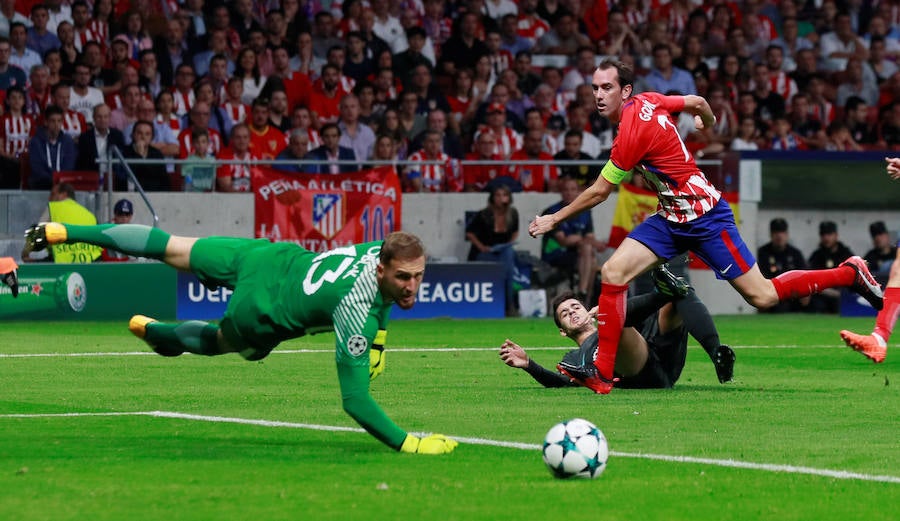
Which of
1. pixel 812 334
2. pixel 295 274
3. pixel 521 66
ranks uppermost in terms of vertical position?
pixel 521 66

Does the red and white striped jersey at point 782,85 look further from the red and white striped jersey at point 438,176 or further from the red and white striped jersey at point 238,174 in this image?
the red and white striped jersey at point 238,174

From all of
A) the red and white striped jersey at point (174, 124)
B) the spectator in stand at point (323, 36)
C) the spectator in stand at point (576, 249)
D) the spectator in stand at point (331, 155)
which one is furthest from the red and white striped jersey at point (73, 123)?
the spectator in stand at point (576, 249)

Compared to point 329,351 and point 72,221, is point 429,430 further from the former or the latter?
point 72,221

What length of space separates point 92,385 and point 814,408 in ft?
17.3

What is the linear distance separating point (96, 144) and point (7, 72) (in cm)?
169

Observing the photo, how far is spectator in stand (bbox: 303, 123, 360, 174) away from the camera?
2120cm

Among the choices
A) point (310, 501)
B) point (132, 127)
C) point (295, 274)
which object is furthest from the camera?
point (132, 127)

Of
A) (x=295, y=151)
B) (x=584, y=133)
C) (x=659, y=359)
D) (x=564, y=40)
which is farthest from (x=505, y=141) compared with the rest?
(x=659, y=359)

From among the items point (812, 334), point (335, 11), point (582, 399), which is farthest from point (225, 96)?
point (582, 399)

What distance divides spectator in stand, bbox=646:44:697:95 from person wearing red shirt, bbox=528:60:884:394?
519 inches

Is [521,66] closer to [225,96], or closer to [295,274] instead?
[225,96]

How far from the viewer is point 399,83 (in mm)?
23188

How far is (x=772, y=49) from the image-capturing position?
2566 cm

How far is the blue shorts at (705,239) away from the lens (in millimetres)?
11164
